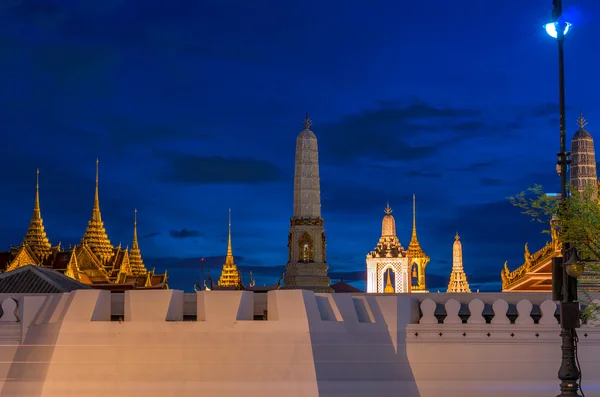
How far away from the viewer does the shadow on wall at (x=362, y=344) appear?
65.5ft

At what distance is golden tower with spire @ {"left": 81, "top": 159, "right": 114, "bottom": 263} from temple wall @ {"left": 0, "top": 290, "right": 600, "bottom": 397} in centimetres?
7413

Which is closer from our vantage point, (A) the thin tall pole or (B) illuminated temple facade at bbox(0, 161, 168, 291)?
(A) the thin tall pole

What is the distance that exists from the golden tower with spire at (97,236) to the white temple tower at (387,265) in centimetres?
3544

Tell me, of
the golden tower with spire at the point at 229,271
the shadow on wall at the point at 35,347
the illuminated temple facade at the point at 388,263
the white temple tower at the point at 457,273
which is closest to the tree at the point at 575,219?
the shadow on wall at the point at 35,347

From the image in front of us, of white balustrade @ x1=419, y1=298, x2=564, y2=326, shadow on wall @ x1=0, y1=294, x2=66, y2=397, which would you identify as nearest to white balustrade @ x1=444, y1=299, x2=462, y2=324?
white balustrade @ x1=419, y1=298, x2=564, y2=326

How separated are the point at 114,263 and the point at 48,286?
67.1 metres

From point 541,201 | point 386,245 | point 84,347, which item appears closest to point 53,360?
A: point 84,347

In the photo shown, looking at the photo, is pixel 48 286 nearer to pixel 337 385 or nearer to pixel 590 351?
pixel 337 385

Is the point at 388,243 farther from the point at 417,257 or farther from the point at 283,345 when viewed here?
the point at 283,345

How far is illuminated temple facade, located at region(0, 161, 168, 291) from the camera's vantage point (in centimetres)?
7700

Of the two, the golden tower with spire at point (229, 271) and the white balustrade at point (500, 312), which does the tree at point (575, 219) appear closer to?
the white balustrade at point (500, 312)

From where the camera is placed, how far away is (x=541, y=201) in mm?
18062

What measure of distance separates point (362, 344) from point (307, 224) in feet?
68.6

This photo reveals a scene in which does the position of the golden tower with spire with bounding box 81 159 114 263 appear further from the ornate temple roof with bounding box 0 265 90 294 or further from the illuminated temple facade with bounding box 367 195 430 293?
the ornate temple roof with bounding box 0 265 90 294
